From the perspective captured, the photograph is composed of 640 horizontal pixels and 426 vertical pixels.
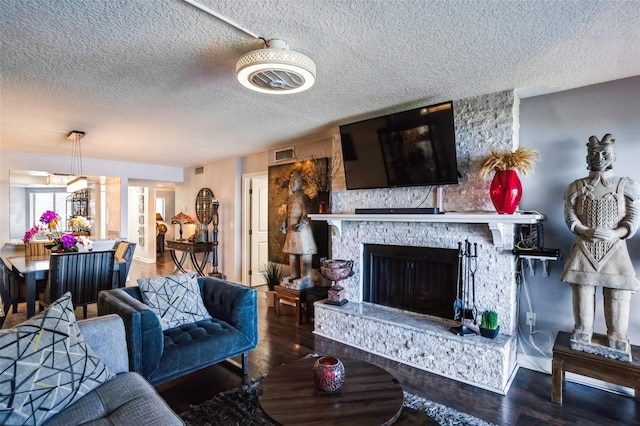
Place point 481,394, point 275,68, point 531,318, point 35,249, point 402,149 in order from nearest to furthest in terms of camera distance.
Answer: point 275,68, point 481,394, point 531,318, point 402,149, point 35,249

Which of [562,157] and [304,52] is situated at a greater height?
[304,52]

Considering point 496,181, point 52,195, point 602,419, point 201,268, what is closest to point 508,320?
point 602,419

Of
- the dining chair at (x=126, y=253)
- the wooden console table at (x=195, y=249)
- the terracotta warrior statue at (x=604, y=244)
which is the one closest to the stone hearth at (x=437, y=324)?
the terracotta warrior statue at (x=604, y=244)

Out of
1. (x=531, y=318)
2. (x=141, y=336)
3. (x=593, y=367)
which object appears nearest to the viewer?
(x=141, y=336)

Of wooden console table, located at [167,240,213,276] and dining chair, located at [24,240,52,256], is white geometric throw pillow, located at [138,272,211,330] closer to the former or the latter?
wooden console table, located at [167,240,213,276]

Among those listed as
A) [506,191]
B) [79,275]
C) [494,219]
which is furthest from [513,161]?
[79,275]

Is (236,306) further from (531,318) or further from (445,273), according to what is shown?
(531,318)

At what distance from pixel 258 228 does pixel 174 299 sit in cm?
348

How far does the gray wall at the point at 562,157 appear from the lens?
Result: 2541 millimetres

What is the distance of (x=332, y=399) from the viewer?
165cm

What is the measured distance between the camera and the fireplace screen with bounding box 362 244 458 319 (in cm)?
321

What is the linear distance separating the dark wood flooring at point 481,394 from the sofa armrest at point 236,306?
0.41 metres

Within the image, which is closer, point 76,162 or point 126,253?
point 126,253

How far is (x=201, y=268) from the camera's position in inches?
256
